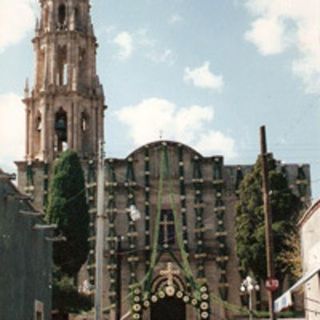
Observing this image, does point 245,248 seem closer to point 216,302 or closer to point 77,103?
point 216,302

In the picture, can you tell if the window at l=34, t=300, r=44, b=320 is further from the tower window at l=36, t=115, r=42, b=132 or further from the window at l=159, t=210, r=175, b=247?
the tower window at l=36, t=115, r=42, b=132

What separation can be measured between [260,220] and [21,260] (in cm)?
2410

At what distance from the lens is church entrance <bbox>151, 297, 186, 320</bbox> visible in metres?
49.3

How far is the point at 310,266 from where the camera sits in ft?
82.6

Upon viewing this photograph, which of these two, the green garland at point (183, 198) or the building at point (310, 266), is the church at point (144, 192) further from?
the building at point (310, 266)

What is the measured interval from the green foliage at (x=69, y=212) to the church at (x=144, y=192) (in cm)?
265

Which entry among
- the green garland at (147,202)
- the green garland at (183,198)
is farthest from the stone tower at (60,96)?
the green garland at (183,198)

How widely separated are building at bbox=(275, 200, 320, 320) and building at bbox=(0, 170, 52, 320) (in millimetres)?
8114

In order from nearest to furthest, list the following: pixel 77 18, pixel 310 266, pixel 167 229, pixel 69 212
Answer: pixel 310 266 → pixel 69 212 → pixel 167 229 → pixel 77 18

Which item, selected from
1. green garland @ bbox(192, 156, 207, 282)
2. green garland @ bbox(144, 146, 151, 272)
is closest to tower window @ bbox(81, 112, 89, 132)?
green garland @ bbox(144, 146, 151, 272)

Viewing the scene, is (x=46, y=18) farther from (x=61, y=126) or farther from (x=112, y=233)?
(x=112, y=233)

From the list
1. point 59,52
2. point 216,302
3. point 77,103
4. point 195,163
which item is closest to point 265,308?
point 216,302

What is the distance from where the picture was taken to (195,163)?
5316 centimetres

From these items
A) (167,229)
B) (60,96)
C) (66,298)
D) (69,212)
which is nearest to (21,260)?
(66,298)
